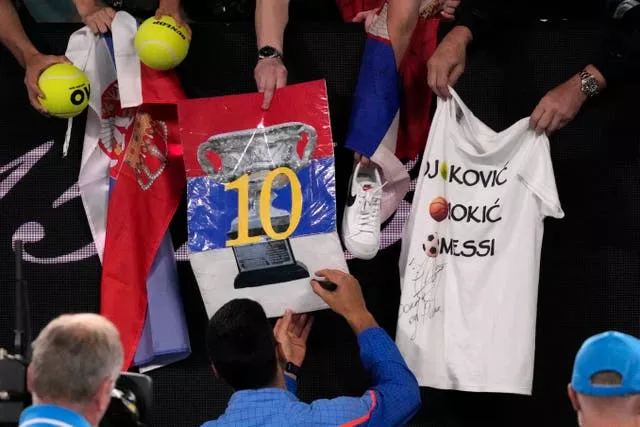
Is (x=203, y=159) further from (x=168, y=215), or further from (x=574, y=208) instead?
(x=574, y=208)

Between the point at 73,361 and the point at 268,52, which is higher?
the point at 268,52

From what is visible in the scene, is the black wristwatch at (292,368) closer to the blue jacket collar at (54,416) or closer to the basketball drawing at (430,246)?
the basketball drawing at (430,246)

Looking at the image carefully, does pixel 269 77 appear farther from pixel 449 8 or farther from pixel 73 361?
pixel 73 361

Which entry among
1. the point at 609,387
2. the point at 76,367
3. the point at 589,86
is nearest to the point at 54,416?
the point at 76,367

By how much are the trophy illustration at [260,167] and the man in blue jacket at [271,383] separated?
44 centimetres

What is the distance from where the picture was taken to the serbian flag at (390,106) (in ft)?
11.1

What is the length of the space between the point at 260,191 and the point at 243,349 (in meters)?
0.69

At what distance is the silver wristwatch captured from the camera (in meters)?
3.42

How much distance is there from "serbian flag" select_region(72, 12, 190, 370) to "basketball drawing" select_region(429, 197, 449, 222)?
756mm

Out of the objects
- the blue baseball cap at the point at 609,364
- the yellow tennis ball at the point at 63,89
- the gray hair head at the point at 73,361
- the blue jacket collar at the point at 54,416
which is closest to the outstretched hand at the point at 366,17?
the yellow tennis ball at the point at 63,89

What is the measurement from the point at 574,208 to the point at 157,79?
1294 millimetres

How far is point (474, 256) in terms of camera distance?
3.36 meters

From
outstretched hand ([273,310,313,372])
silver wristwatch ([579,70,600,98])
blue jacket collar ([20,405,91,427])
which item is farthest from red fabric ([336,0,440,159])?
blue jacket collar ([20,405,91,427])
